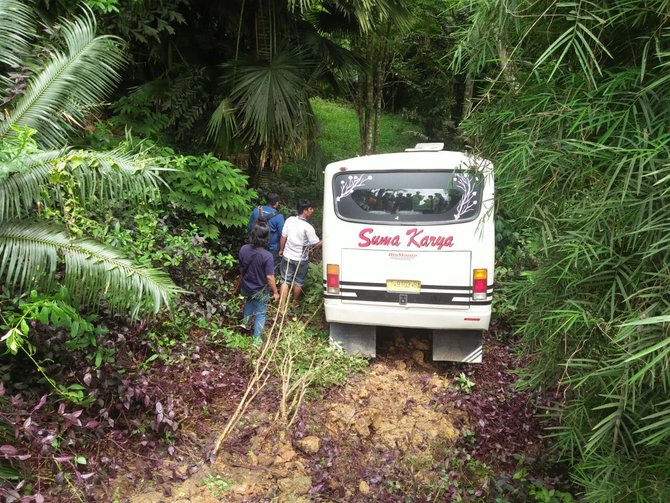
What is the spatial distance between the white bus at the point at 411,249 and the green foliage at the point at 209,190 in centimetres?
150

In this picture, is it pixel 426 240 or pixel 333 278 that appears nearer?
pixel 426 240

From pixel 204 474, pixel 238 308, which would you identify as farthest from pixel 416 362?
pixel 204 474

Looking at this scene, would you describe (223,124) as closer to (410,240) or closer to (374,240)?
(374,240)

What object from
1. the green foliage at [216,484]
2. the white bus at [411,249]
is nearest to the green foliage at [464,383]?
the white bus at [411,249]

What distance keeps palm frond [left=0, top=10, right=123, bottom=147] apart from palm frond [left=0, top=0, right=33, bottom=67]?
0.76ft

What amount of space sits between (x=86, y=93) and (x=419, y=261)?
11.5 ft

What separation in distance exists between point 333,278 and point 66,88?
3.13 metres

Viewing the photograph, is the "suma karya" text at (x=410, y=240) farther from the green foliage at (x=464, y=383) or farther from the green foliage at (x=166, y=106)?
the green foliage at (x=166, y=106)

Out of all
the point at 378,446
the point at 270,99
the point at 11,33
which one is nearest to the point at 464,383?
the point at 378,446

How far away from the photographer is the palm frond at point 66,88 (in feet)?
12.8

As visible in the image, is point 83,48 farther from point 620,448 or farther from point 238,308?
point 620,448

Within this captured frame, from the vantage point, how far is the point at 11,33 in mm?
4137

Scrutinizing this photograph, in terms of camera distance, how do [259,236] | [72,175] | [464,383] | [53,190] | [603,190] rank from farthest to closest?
[259,236], [464,383], [53,190], [72,175], [603,190]

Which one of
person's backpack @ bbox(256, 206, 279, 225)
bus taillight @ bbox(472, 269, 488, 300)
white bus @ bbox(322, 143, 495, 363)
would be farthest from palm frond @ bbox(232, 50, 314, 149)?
bus taillight @ bbox(472, 269, 488, 300)
